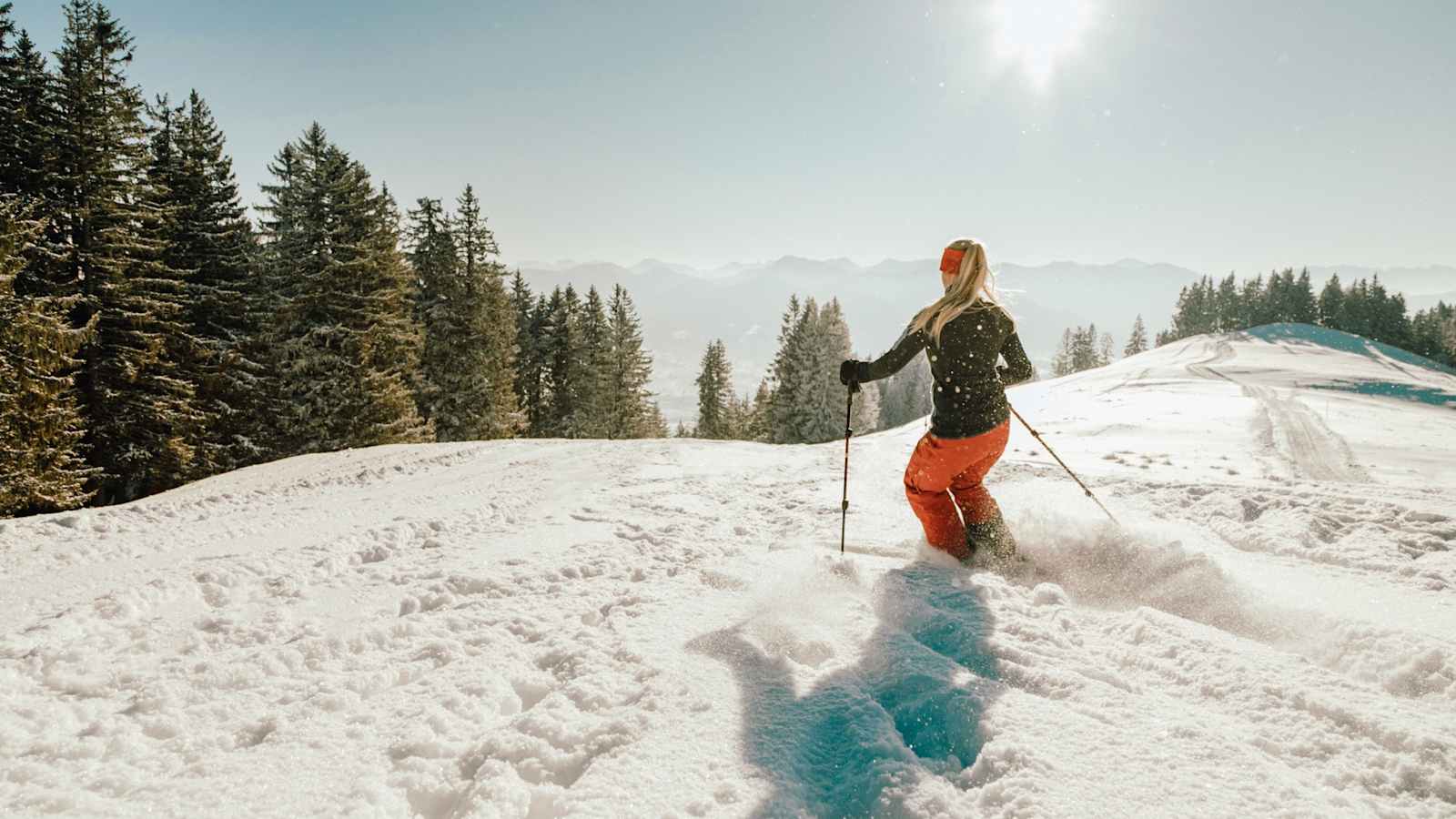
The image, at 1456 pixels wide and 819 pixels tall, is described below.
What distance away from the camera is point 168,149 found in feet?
67.9

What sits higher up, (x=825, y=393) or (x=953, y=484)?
(x=825, y=393)

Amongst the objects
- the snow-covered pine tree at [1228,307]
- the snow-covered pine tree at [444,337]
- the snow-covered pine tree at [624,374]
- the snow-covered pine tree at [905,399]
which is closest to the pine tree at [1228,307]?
the snow-covered pine tree at [1228,307]

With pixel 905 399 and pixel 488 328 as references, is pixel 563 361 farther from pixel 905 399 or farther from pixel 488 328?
pixel 905 399

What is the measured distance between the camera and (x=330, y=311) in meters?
21.4

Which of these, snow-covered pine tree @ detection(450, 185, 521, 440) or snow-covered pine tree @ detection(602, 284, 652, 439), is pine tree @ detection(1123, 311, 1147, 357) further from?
snow-covered pine tree @ detection(450, 185, 521, 440)

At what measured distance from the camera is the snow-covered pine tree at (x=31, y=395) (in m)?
13.2

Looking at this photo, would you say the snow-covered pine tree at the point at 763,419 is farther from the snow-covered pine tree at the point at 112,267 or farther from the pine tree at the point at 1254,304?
the pine tree at the point at 1254,304

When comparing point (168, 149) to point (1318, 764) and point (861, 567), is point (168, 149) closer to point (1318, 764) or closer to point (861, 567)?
point (861, 567)

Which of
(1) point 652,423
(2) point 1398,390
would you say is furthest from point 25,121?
(2) point 1398,390

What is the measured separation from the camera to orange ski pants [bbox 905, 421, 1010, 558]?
4.36 m

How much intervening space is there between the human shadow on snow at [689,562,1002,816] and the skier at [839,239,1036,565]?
101 centimetres

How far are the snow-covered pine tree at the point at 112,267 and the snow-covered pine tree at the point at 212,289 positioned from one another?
46.2 inches

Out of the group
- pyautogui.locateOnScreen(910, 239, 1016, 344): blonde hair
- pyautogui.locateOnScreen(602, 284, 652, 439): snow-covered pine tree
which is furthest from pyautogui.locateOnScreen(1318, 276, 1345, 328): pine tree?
pyautogui.locateOnScreen(910, 239, 1016, 344): blonde hair

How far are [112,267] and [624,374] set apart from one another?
24896 millimetres
